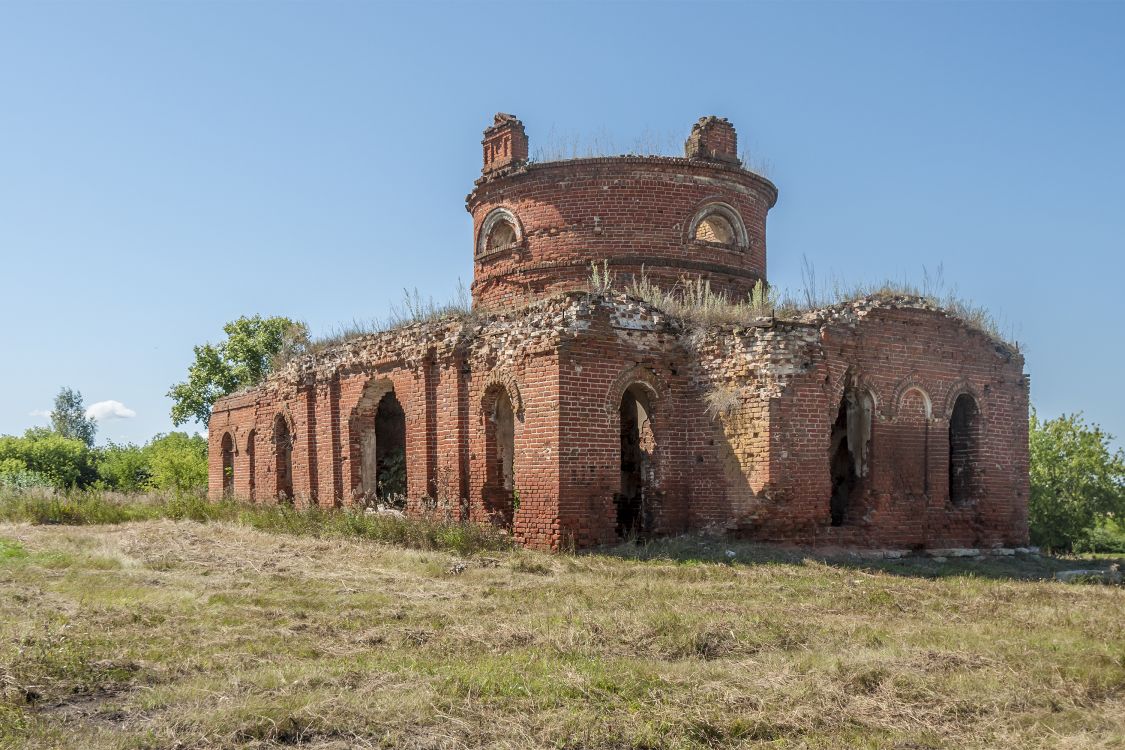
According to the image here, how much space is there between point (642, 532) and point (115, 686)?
347 inches

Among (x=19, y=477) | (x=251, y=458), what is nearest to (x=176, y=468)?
(x=19, y=477)

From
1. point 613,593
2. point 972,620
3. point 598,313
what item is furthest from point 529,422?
point 972,620

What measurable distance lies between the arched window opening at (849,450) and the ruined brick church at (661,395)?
0.03 meters

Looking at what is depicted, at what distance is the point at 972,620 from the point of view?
8.43 meters

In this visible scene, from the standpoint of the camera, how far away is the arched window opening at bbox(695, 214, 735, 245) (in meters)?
18.3

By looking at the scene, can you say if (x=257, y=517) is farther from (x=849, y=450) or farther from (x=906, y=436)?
(x=906, y=436)

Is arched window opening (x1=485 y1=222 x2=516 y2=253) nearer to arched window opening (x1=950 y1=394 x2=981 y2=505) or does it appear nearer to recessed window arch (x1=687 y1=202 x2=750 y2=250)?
recessed window arch (x1=687 y1=202 x2=750 y2=250)

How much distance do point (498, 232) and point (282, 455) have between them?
776cm

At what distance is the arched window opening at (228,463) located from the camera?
2639cm

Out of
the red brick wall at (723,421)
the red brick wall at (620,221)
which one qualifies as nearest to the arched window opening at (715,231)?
the red brick wall at (620,221)

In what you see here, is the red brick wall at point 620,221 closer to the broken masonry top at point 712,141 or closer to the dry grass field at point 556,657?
the broken masonry top at point 712,141

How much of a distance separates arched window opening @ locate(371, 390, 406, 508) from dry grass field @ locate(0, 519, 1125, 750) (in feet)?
22.3

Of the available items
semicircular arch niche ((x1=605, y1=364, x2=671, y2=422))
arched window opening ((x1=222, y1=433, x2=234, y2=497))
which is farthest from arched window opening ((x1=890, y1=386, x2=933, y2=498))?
arched window opening ((x1=222, y1=433, x2=234, y2=497))

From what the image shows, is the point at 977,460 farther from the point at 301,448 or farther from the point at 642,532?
the point at 301,448
